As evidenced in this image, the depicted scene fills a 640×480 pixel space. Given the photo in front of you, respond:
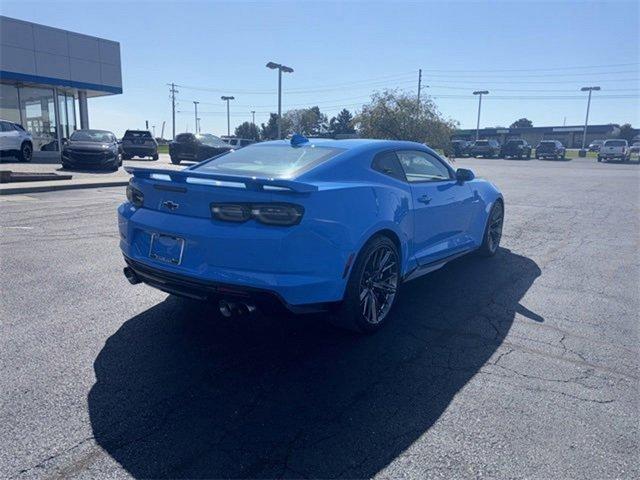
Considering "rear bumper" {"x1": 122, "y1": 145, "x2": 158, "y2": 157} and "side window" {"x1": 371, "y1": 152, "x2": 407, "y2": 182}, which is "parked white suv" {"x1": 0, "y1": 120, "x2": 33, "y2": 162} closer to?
"rear bumper" {"x1": 122, "y1": 145, "x2": 158, "y2": 157}

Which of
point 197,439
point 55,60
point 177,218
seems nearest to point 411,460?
point 197,439

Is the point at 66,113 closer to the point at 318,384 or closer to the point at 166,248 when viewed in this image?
the point at 166,248

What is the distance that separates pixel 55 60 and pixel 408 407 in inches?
1133

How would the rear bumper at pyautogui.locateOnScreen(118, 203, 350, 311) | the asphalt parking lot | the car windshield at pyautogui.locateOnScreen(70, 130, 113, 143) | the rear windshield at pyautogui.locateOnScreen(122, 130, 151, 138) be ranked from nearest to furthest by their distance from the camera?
the asphalt parking lot
the rear bumper at pyautogui.locateOnScreen(118, 203, 350, 311)
the car windshield at pyautogui.locateOnScreen(70, 130, 113, 143)
the rear windshield at pyautogui.locateOnScreen(122, 130, 151, 138)

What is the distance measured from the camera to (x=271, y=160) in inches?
167

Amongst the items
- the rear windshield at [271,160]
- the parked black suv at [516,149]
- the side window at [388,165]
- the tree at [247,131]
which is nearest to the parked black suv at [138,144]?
the rear windshield at [271,160]

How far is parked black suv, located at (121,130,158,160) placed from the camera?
2538 centimetres

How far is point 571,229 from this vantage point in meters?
8.75

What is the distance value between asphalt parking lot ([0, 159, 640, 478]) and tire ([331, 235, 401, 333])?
0.54 ft

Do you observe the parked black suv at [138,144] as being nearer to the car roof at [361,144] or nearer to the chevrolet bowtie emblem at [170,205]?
the car roof at [361,144]

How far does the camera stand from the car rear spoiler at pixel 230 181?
3.09m

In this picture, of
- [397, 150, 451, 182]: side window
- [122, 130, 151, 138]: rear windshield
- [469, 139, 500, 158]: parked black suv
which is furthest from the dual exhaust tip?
[469, 139, 500, 158]: parked black suv

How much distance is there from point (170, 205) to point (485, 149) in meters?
48.3

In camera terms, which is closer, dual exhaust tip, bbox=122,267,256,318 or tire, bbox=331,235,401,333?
dual exhaust tip, bbox=122,267,256,318
